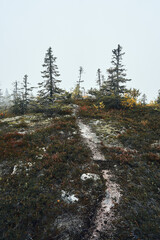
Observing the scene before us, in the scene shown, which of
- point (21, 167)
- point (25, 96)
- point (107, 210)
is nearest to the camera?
point (107, 210)

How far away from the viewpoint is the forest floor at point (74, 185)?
12.7 ft

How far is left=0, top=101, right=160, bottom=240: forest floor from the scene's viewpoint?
3.88 meters

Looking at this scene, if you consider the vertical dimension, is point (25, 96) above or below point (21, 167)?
above

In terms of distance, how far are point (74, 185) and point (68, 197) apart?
24.1 inches

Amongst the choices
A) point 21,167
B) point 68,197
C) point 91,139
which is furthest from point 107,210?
point 91,139

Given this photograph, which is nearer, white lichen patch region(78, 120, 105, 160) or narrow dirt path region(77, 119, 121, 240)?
narrow dirt path region(77, 119, 121, 240)

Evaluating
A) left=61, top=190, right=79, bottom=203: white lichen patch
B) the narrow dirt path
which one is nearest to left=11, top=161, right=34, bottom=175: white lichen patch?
left=61, top=190, right=79, bottom=203: white lichen patch

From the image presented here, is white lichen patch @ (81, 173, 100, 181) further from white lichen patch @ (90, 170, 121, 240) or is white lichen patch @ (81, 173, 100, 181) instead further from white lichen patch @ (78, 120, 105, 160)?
white lichen patch @ (78, 120, 105, 160)

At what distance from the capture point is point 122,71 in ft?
62.1

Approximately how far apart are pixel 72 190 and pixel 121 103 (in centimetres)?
1601

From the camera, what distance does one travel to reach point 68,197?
5.05 meters

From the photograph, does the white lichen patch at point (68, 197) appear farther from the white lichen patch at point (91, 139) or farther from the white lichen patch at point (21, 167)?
the white lichen patch at point (91, 139)

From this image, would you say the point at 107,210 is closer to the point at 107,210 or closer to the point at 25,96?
the point at 107,210

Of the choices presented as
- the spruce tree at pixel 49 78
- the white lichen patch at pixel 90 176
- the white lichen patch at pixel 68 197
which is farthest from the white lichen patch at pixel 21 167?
the spruce tree at pixel 49 78
